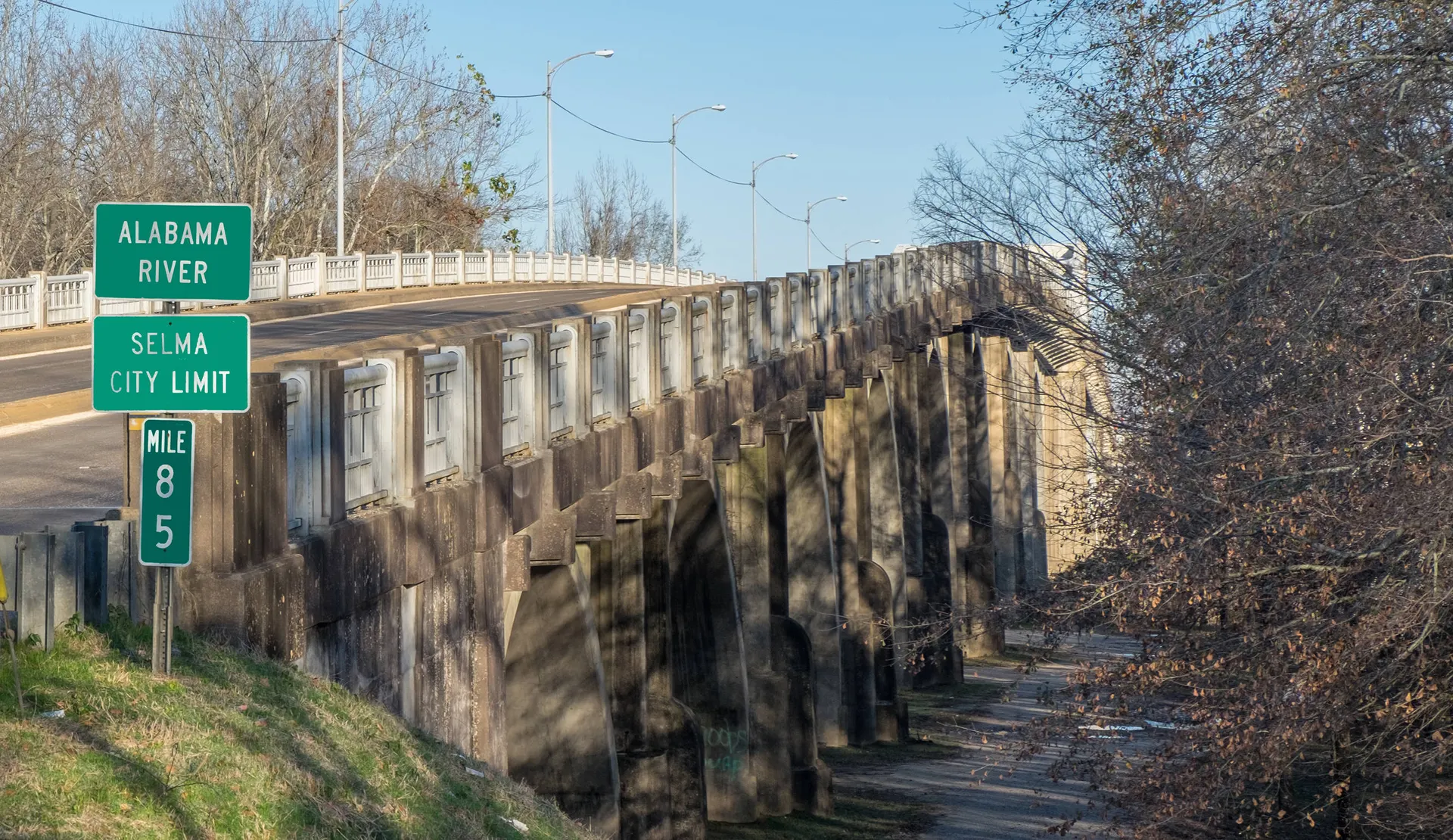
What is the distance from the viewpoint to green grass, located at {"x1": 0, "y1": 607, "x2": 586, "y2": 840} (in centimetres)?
521

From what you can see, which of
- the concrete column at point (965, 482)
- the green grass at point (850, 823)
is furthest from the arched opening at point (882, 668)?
the concrete column at point (965, 482)

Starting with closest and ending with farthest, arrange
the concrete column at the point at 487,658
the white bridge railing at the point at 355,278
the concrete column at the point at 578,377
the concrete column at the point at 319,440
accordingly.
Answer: the concrete column at the point at 319,440, the concrete column at the point at 487,658, the concrete column at the point at 578,377, the white bridge railing at the point at 355,278

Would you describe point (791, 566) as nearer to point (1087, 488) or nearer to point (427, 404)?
point (1087, 488)

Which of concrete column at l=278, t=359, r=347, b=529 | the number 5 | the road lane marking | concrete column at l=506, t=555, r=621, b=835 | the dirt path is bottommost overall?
the dirt path

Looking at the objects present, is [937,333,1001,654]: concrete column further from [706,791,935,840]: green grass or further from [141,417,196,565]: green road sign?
[141,417,196,565]: green road sign

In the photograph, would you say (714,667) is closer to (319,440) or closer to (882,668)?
(882,668)

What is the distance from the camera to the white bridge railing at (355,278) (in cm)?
2489

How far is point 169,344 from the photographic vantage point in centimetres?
635

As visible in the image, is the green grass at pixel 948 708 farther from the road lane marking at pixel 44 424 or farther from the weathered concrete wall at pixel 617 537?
the road lane marking at pixel 44 424

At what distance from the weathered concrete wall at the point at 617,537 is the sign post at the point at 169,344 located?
1.64 feet

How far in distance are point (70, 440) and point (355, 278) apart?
77.1ft

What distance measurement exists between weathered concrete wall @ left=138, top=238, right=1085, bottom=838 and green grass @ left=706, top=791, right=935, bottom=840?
0.35m

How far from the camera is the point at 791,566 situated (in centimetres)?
2623

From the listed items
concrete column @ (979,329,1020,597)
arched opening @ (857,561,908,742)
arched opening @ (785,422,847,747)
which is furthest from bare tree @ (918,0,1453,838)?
concrete column @ (979,329,1020,597)
